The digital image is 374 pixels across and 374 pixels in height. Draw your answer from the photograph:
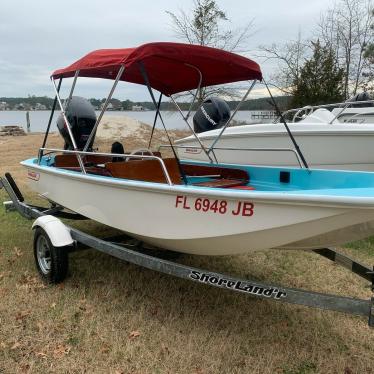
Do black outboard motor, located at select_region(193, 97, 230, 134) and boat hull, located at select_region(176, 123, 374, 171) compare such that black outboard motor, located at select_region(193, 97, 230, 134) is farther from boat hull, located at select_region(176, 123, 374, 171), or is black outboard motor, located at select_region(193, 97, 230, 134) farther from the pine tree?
the pine tree

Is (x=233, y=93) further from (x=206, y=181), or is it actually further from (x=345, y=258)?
(x=345, y=258)

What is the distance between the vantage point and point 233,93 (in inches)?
675

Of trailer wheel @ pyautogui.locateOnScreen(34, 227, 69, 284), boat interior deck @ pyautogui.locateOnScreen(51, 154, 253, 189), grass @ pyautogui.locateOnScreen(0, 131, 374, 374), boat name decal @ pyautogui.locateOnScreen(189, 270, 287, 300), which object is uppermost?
boat interior deck @ pyautogui.locateOnScreen(51, 154, 253, 189)

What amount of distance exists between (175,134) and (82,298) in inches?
643

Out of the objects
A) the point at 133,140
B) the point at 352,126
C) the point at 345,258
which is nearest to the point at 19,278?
the point at 345,258

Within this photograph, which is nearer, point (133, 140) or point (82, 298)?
point (82, 298)

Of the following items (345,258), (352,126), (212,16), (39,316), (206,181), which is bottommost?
(39,316)

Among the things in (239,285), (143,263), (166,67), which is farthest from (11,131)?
(239,285)

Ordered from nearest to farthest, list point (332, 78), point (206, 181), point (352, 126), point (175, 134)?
1. point (206, 181)
2. point (352, 126)
3. point (332, 78)
4. point (175, 134)

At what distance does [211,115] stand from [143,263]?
518 cm

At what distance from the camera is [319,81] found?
16000mm

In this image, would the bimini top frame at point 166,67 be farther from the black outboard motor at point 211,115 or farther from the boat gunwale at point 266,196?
the black outboard motor at point 211,115

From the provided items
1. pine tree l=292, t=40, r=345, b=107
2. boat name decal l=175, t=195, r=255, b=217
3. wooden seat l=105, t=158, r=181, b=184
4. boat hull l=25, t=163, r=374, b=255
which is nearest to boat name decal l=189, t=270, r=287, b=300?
boat hull l=25, t=163, r=374, b=255

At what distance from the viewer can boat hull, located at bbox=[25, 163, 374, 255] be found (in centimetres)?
271
